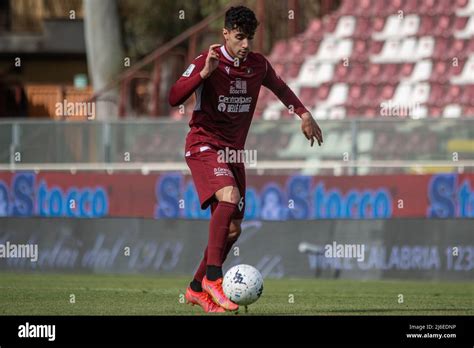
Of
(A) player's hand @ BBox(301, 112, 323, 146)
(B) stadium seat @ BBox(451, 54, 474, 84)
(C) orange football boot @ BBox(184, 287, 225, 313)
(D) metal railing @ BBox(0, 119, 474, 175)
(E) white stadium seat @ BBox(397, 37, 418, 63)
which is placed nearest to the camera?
(C) orange football boot @ BBox(184, 287, 225, 313)

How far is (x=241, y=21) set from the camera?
11.0 meters

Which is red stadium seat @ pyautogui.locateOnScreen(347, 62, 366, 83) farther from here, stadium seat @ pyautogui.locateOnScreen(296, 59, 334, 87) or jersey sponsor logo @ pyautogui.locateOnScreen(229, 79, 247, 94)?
jersey sponsor logo @ pyautogui.locateOnScreen(229, 79, 247, 94)

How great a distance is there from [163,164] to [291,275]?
3.72m

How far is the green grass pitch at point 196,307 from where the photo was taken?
37.4 feet

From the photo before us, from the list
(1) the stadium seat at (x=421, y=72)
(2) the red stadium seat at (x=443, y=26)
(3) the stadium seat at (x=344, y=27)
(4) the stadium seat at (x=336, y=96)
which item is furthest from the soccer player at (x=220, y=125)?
(3) the stadium seat at (x=344, y=27)

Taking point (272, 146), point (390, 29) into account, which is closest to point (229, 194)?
point (272, 146)

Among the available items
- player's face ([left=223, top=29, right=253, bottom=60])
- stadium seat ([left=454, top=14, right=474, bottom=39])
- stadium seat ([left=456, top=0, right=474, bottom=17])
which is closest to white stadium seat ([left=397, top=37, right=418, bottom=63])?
stadium seat ([left=454, top=14, right=474, bottom=39])

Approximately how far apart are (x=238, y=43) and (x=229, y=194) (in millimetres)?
1268

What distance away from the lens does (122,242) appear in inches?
698

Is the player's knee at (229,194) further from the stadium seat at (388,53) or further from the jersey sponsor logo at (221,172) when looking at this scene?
the stadium seat at (388,53)

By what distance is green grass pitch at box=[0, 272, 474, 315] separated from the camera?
37.4 feet

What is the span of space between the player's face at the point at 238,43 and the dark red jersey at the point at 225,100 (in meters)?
0.09

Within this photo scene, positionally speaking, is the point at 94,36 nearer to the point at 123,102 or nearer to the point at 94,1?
the point at 94,1
